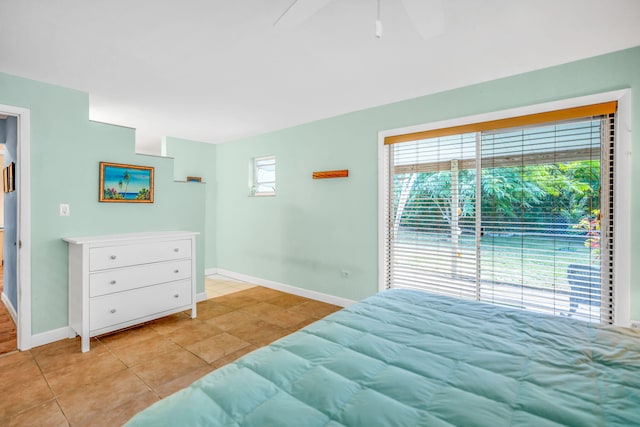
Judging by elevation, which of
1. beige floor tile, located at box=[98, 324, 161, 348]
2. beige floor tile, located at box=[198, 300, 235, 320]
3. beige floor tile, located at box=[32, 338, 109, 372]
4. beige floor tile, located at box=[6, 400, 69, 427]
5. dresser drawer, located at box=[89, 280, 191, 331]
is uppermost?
dresser drawer, located at box=[89, 280, 191, 331]

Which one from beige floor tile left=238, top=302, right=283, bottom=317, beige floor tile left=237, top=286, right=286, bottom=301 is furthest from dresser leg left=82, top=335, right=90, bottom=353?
beige floor tile left=237, top=286, right=286, bottom=301

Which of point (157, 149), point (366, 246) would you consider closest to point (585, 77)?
point (366, 246)

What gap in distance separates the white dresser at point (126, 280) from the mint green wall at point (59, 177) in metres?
0.15

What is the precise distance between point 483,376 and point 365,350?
1.47ft

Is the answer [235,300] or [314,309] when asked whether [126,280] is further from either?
[314,309]

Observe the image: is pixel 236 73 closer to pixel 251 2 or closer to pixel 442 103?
pixel 251 2

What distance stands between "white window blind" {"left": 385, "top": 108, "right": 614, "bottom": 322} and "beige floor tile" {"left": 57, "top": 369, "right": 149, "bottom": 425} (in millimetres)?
2577

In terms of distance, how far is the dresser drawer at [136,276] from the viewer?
2.76 meters

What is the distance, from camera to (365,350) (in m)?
1.32

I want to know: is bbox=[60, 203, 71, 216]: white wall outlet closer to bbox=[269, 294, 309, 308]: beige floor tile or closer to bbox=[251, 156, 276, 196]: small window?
bbox=[269, 294, 309, 308]: beige floor tile

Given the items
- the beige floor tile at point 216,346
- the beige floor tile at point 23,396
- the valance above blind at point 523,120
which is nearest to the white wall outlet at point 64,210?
the beige floor tile at point 23,396

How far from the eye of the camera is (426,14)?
1566 millimetres

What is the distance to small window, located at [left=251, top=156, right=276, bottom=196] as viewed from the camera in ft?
16.1

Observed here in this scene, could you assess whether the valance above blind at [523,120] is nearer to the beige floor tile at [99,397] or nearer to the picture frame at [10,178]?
the beige floor tile at [99,397]
